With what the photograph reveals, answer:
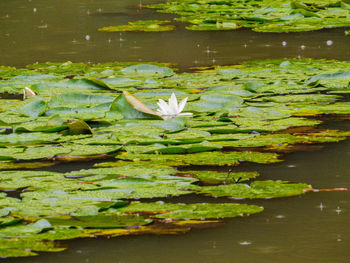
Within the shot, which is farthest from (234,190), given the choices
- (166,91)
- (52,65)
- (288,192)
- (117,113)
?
(52,65)

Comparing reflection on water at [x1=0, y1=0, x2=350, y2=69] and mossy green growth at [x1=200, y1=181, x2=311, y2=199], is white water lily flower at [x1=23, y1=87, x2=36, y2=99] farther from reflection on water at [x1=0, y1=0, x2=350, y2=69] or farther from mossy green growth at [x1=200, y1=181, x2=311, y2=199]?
mossy green growth at [x1=200, y1=181, x2=311, y2=199]

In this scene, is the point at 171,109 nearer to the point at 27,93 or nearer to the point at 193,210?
the point at 27,93

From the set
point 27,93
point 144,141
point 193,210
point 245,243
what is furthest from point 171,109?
point 245,243

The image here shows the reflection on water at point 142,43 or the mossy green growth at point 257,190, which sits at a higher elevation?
the mossy green growth at point 257,190

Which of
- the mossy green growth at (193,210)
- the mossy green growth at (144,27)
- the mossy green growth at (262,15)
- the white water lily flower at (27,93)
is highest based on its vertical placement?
the mossy green growth at (193,210)

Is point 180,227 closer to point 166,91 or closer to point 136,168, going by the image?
point 136,168

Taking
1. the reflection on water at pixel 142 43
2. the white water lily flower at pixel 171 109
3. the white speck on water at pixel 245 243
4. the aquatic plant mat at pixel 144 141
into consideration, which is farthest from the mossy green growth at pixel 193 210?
the reflection on water at pixel 142 43

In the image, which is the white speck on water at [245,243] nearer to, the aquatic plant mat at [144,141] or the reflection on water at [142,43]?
the aquatic plant mat at [144,141]
